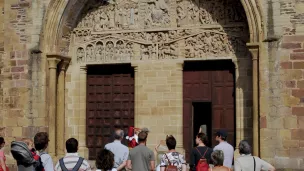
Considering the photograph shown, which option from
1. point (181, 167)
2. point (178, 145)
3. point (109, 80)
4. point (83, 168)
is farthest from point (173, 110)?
point (83, 168)

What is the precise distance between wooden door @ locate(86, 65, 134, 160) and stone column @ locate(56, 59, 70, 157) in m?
0.72

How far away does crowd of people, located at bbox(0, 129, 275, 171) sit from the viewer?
22.0 feet

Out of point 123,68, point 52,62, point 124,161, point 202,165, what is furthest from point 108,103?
point 202,165

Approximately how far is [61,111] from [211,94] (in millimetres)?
4091

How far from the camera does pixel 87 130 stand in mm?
15531

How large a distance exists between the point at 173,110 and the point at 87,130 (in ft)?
8.45

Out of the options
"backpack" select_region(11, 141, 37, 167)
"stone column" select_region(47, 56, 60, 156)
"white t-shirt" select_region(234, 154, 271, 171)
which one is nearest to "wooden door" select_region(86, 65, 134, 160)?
"stone column" select_region(47, 56, 60, 156)

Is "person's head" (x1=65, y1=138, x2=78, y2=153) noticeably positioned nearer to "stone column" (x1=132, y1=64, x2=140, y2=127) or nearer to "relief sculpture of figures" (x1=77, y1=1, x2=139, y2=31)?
"stone column" (x1=132, y1=64, x2=140, y2=127)

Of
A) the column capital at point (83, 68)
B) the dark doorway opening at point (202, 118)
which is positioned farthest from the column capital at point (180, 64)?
the column capital at point (83, 68)

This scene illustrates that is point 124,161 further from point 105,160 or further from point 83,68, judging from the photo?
point 83,68

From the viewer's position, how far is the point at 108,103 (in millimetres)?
15422

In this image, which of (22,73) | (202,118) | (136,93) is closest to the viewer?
(22,73)

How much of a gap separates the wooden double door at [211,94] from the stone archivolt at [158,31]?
0.41 metres

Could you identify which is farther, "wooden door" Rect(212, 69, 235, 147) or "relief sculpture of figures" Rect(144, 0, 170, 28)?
"relief sculpture of figures" Rect(144, 0, 170, 28)
